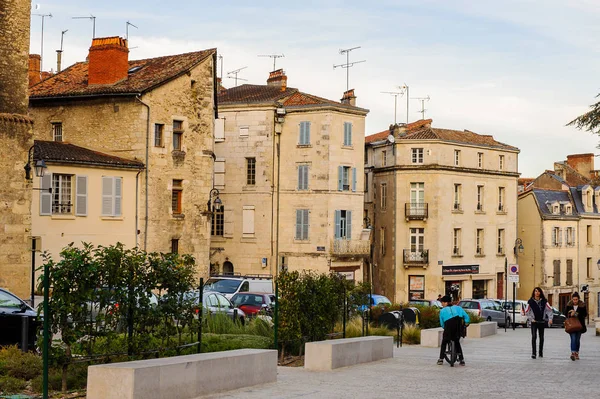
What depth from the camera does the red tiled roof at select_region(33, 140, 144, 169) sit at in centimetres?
3462

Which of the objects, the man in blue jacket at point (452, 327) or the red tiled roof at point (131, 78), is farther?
the red tiled roof at point (131, 78)

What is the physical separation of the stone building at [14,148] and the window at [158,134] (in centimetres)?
1022

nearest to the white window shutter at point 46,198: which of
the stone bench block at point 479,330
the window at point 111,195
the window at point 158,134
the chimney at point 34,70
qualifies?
the window at point 111,195

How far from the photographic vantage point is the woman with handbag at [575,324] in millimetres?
19234

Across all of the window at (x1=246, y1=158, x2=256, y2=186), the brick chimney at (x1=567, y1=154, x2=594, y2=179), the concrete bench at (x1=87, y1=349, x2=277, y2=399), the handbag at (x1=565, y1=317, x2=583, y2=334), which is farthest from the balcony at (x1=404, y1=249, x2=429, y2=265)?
the concrete bench at (x1=87, y1=349, x2=277, y2=399)

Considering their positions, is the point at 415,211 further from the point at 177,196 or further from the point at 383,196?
the point at 177,196

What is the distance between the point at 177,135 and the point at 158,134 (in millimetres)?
1273

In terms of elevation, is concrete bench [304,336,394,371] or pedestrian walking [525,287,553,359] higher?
pedestrian walking [525,287,553,359]

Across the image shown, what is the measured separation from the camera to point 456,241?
58312 mm

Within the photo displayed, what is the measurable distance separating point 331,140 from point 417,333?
26.2 metres

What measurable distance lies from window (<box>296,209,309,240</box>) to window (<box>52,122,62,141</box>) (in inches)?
599

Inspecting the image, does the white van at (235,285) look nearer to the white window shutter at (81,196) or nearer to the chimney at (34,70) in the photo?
the white window shutter at (81,196)

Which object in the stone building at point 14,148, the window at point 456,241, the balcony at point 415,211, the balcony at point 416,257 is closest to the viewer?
the stone building at point 14,148

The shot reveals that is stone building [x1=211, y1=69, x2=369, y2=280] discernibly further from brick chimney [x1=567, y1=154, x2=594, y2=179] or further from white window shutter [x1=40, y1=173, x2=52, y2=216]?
brick chimney [x1=567, y1=154, x2=594, y2=179]
